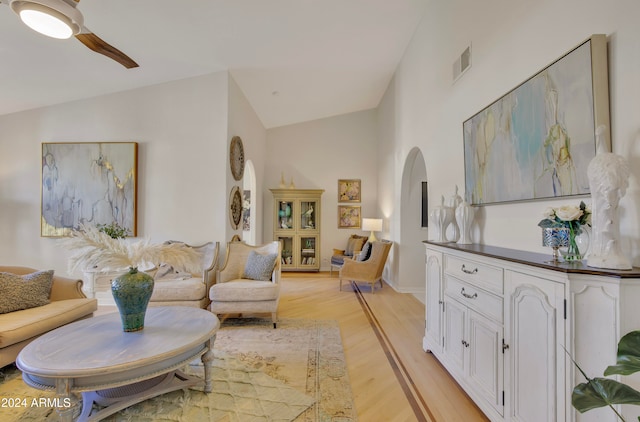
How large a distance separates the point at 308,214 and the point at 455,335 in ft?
14.9

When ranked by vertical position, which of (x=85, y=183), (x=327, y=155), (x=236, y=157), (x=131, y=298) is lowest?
(x=131, y=298)

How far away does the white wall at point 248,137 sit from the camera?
4156 mm

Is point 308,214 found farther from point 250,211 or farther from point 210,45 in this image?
point 210,45

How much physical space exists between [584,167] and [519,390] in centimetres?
119

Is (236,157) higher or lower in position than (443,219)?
higher

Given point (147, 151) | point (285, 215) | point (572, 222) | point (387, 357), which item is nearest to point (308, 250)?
point (285, 215)

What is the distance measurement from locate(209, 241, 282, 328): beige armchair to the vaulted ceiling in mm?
2438

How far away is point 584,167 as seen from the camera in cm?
146

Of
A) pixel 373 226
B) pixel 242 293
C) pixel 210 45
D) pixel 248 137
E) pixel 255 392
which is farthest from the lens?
pixel 373 226

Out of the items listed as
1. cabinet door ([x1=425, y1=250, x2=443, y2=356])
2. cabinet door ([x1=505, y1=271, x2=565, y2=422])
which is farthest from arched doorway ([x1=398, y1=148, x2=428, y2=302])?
cabinet door ([x1=505, y1=271, x2=565, y2=422])

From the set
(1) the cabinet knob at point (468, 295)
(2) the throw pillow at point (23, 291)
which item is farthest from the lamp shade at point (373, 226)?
(2) the throw pillow at point (23, 291)

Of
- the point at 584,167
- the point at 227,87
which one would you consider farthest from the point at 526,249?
the point at 227,87

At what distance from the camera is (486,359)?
1.75 meters

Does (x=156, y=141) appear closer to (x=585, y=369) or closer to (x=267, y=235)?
(x=267, y=235)
